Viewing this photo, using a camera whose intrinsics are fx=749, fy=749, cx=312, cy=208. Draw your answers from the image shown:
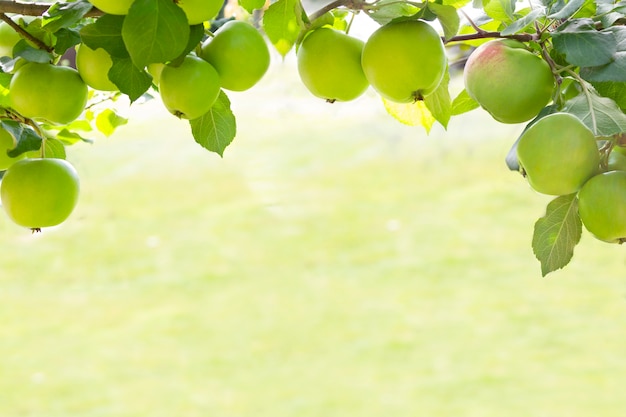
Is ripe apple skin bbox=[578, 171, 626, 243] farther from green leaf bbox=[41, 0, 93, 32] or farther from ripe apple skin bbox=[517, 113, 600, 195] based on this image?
green leaf bbox=[41, 0, 93, 32]

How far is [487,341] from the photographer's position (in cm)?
268

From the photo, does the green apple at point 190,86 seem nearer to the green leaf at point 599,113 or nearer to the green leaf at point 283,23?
the green leaf at point 283,23

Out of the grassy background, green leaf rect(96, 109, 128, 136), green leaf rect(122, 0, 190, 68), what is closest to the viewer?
green leaf rect(122, 0, 190, 68)

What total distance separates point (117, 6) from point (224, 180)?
3.10m

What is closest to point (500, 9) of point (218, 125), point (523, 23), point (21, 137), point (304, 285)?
point (523, 23)

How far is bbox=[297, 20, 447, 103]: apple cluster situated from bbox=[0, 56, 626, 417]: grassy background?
81.0 inches

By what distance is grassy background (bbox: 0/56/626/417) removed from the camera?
252cm

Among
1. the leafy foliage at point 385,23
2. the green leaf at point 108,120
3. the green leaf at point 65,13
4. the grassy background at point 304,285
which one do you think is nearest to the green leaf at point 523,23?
the leafy foliage at point 385,23

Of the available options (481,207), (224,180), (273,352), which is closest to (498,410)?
(273,352)

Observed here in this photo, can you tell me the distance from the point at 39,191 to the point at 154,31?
0.17 meters

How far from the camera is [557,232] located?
0.36 meters

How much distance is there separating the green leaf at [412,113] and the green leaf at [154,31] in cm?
19

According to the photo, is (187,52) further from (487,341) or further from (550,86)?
(487,341)

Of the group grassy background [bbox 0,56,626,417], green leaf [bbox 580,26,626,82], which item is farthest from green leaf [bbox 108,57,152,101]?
grassy background [bbox 0,56,626,417]
